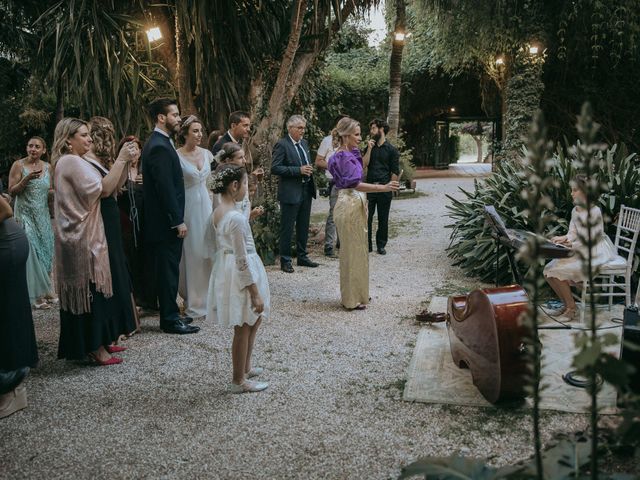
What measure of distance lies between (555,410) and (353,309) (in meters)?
2.48

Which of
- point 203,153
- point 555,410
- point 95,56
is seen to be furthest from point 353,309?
point 95,56

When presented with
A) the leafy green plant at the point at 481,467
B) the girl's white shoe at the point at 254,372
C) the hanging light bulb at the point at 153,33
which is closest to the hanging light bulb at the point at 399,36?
the hanging light bulb at the point at 153,33

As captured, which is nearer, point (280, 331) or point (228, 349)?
point (228, 349)

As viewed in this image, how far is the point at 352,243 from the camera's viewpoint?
211 inches

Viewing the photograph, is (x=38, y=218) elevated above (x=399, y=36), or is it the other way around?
(x=399, y=36)

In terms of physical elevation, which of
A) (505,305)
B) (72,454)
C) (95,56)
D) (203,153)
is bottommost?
(72,454)

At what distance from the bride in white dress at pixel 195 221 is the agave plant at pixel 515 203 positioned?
106 inches

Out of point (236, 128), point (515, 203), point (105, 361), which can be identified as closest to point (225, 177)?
point (105, 361)

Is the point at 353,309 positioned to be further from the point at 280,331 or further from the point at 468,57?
the point at 468,57

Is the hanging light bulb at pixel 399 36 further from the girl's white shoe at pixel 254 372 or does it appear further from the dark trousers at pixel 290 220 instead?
the girl's white shoe at pixel 254 372

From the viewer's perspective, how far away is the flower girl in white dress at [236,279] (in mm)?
3436

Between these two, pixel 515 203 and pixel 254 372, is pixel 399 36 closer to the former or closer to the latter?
pixel 515 203

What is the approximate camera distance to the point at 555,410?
3238 millimetres

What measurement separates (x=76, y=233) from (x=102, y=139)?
0.77m
